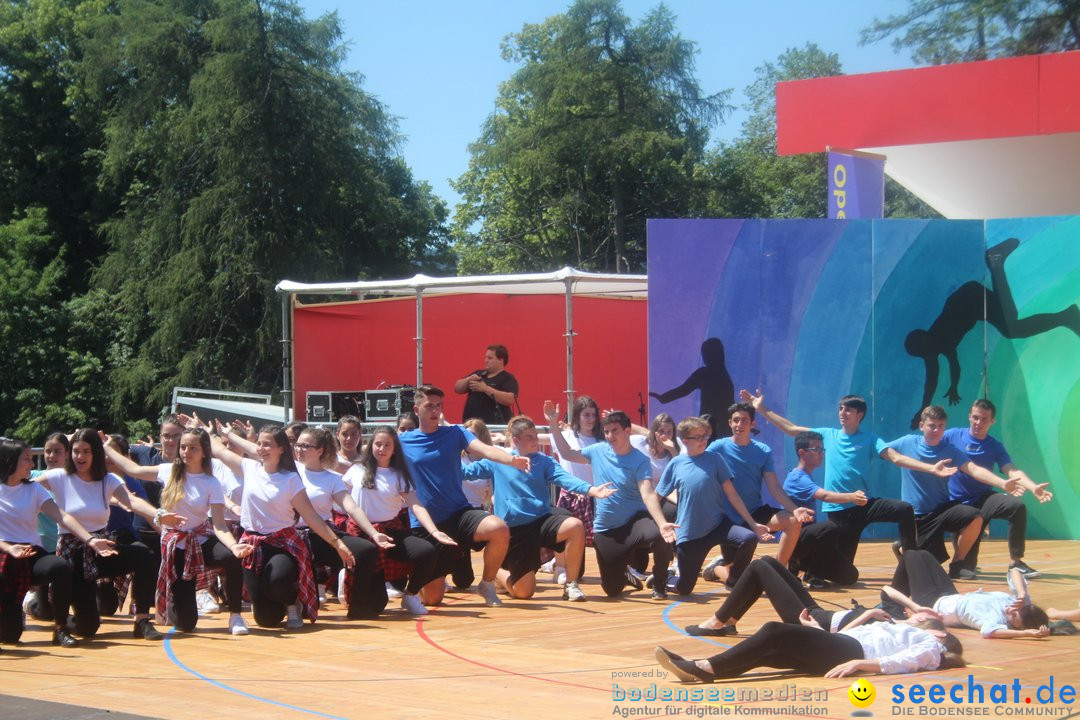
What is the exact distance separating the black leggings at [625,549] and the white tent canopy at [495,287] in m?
3.59

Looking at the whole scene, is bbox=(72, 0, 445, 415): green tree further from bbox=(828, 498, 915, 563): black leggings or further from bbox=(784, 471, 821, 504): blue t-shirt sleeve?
bbox=(828, 498, 915, 563): black leggings

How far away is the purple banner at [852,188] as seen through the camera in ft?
51.4

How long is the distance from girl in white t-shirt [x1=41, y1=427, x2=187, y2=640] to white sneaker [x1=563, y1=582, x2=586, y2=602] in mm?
3036

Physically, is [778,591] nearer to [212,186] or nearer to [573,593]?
[573,593]

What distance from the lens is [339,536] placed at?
366 inches

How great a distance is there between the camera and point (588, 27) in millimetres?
36688

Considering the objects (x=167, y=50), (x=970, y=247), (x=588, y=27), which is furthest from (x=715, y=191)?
(x=970, y=247)

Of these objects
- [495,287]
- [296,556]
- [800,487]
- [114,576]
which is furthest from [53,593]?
[495,287]

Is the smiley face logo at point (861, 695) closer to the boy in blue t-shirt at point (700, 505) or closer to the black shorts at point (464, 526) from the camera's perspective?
the boy in blue t-shirt at point (700, 505)

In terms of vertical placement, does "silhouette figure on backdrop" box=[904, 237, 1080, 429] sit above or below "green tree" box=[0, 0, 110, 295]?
below

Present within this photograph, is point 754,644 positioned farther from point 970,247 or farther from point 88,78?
point 88,78

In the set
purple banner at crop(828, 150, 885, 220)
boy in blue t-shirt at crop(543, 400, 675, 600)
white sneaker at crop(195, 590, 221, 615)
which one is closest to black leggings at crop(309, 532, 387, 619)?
white sneaker at crop(195, 590, 221, 615)

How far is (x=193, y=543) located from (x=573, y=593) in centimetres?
294

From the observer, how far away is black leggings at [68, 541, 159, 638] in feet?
27.6
